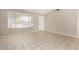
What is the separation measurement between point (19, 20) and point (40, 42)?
70 cm

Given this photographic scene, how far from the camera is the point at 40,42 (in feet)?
6.72

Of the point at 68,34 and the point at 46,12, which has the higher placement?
the point at 46,12

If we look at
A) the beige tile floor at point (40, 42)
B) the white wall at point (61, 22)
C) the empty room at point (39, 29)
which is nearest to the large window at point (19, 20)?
the empty room at point (39, 29)

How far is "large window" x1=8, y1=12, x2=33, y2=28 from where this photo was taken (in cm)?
199

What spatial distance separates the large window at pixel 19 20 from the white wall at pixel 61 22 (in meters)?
0.42

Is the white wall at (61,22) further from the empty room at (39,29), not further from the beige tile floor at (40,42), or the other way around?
the beige tile floor at (40,42)

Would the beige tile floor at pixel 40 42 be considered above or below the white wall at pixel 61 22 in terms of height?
below

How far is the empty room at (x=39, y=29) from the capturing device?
196 centimetres
